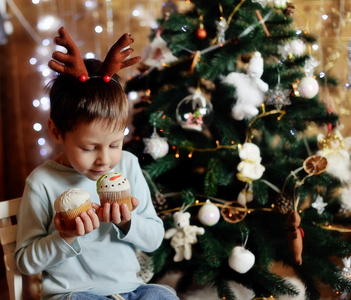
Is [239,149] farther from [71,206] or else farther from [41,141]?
[41,141]

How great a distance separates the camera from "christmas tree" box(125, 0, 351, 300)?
1395 millimetres

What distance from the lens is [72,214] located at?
2.99ft

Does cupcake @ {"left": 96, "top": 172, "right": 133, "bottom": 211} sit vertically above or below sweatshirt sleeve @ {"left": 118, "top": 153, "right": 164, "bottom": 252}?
above

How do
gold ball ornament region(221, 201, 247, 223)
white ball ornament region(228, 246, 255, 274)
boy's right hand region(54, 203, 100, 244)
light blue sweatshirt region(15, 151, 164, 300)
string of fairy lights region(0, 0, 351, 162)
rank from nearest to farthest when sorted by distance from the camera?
1. boy's right hand region(54, 203, 100, 244)
2. light blue sweatshirt region(15, 151, 164, 300)
3. white ball ornament region(228, 246, 255, 274)
4. gold ball ornament region(221, 201, 247, 223)
5. string of fairy lights region(0, 0, 351, 162)

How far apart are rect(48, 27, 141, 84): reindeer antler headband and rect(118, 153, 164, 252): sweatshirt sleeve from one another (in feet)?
0.96

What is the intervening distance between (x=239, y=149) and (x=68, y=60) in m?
0.68

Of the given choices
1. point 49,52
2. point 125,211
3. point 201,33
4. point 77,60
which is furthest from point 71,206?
point 49,52

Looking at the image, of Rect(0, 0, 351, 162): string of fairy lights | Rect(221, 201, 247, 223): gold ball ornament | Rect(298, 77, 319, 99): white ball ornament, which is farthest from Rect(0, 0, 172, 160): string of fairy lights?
Rect(221, 201, 247, 223): gold ball ornament

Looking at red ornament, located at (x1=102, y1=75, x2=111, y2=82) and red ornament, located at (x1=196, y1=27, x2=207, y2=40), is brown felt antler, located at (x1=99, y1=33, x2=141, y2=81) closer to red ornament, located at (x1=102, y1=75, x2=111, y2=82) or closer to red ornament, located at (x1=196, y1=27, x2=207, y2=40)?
red ornament, located at (x1=102, y1=75, x2=111, y2=82)

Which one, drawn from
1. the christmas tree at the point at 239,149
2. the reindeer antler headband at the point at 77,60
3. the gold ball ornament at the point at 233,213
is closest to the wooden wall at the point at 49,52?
the christmas tree at the point at 239,149

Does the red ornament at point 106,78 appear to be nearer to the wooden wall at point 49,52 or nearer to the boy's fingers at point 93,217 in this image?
the boy's fingers at point 93,217

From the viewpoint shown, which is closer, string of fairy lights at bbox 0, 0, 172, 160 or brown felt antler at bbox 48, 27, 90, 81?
brown felt antler at bbox 48, 27, 90, 81

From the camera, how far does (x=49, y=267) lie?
3.45 feet

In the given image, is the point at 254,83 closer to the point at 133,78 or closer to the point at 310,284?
the point at 133,78
